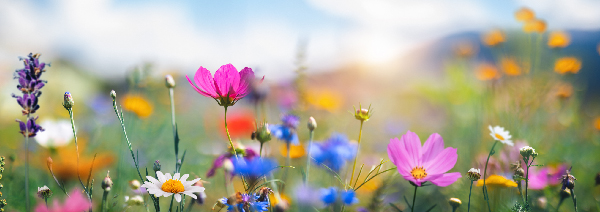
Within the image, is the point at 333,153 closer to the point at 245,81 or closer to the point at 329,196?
the point at 329,196

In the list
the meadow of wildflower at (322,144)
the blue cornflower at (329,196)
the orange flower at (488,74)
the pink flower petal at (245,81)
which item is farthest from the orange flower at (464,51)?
the pink flower petal at (245,81)

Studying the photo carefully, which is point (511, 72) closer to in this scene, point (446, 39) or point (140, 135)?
point (140, 135)

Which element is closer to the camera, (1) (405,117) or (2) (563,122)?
(2) (563,122)

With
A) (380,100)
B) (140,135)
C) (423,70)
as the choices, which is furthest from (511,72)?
(423,70)

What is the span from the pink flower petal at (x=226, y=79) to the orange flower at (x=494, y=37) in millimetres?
1722

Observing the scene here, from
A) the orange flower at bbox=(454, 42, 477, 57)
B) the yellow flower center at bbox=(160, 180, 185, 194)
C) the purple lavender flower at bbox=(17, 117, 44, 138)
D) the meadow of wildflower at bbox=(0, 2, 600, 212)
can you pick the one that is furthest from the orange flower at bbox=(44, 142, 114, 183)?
the orange flower at bbox=(454, 42, 477, 57)

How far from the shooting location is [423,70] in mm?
3766

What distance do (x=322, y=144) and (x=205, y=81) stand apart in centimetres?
42

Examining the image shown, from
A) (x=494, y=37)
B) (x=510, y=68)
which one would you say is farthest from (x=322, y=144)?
(x=494, y=37)

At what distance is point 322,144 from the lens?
849mm

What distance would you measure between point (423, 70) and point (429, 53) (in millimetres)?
414

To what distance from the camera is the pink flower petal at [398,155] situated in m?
0.50

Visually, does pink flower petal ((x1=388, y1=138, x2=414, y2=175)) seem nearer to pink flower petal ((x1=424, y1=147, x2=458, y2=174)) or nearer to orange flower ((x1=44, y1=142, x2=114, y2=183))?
pink flower petal ((x1=424, y1=147, x2=458, y2=174))

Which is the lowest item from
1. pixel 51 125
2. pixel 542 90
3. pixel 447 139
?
pixel 447 139
